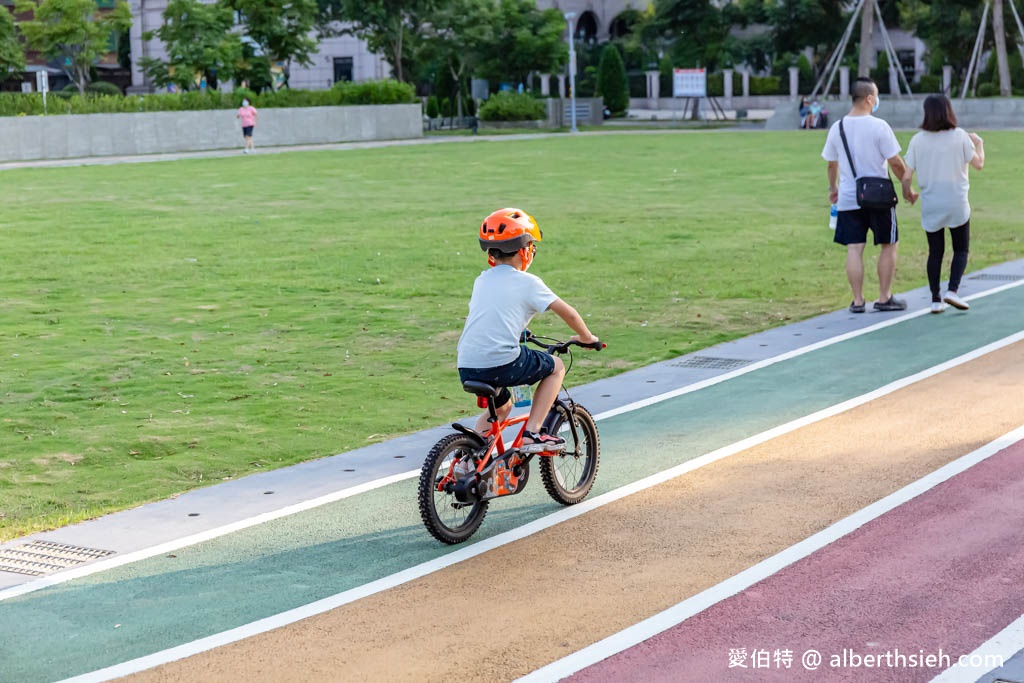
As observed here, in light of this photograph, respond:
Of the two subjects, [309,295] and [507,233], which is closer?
[507,233]

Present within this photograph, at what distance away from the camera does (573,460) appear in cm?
780

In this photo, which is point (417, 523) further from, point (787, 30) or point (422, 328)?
point (787, 30)

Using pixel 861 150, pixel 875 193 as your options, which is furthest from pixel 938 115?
pixel 875 193

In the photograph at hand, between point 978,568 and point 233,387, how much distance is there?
243 inches

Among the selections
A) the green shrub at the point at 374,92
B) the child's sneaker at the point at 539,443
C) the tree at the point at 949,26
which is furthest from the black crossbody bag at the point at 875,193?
the tree at the point at 949,26

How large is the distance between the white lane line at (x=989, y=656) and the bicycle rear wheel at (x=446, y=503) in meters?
2.55

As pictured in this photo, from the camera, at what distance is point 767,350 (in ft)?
39.3

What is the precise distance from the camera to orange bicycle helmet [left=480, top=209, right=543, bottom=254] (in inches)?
278

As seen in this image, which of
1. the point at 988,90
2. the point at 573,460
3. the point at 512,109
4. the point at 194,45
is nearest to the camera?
the point at 573,460

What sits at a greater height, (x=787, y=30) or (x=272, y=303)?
(x=787, y=30)

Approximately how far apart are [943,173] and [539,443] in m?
7.40

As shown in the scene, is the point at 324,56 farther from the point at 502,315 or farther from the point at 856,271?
the point at 502,315

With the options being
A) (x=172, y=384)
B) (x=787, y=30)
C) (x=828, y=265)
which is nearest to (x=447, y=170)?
(x=828, y=265)

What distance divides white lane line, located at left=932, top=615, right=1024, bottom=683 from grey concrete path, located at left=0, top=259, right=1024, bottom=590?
3721mm
